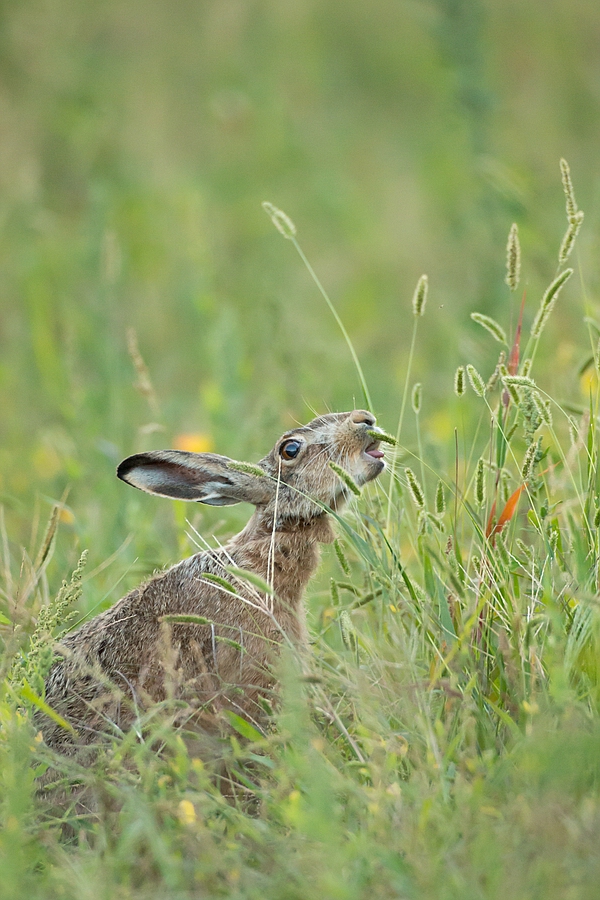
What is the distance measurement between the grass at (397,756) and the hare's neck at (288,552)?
47 cm

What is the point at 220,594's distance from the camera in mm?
4578

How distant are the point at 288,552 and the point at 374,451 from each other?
1.75ft

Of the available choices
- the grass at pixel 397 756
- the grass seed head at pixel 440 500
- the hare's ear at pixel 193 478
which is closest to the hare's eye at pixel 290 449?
the hare's ear at pixel 193 478

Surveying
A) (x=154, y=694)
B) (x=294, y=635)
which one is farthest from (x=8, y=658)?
(x=294, y=635)

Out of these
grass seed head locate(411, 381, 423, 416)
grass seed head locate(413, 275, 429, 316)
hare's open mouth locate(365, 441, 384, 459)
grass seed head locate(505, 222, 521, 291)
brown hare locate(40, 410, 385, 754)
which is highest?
grass seed head locate(505, 222, 521, 291)

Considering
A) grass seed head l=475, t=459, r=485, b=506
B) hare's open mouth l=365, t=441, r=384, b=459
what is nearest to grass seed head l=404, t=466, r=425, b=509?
grass seed head l=475, t=459, r=485, b=506

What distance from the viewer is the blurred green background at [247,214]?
630 cm

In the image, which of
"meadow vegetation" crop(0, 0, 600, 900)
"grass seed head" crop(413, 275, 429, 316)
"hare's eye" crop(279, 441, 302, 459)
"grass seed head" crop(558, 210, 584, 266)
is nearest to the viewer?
"meadow vegetation" crop(0, 0, 600, 900)

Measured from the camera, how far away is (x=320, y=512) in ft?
15.8

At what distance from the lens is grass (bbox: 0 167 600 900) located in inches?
106

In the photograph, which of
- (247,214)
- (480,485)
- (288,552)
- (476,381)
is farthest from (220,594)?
(247,214)

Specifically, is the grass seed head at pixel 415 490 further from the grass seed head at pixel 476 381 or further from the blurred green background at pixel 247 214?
the blurred green background at pixel 247 214

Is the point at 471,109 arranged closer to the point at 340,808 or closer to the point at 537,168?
the point at 537,168

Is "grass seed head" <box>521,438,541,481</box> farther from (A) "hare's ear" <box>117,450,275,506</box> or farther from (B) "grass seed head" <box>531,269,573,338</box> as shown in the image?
(A) "hare's ear" <box>117,450,275,506</box>
